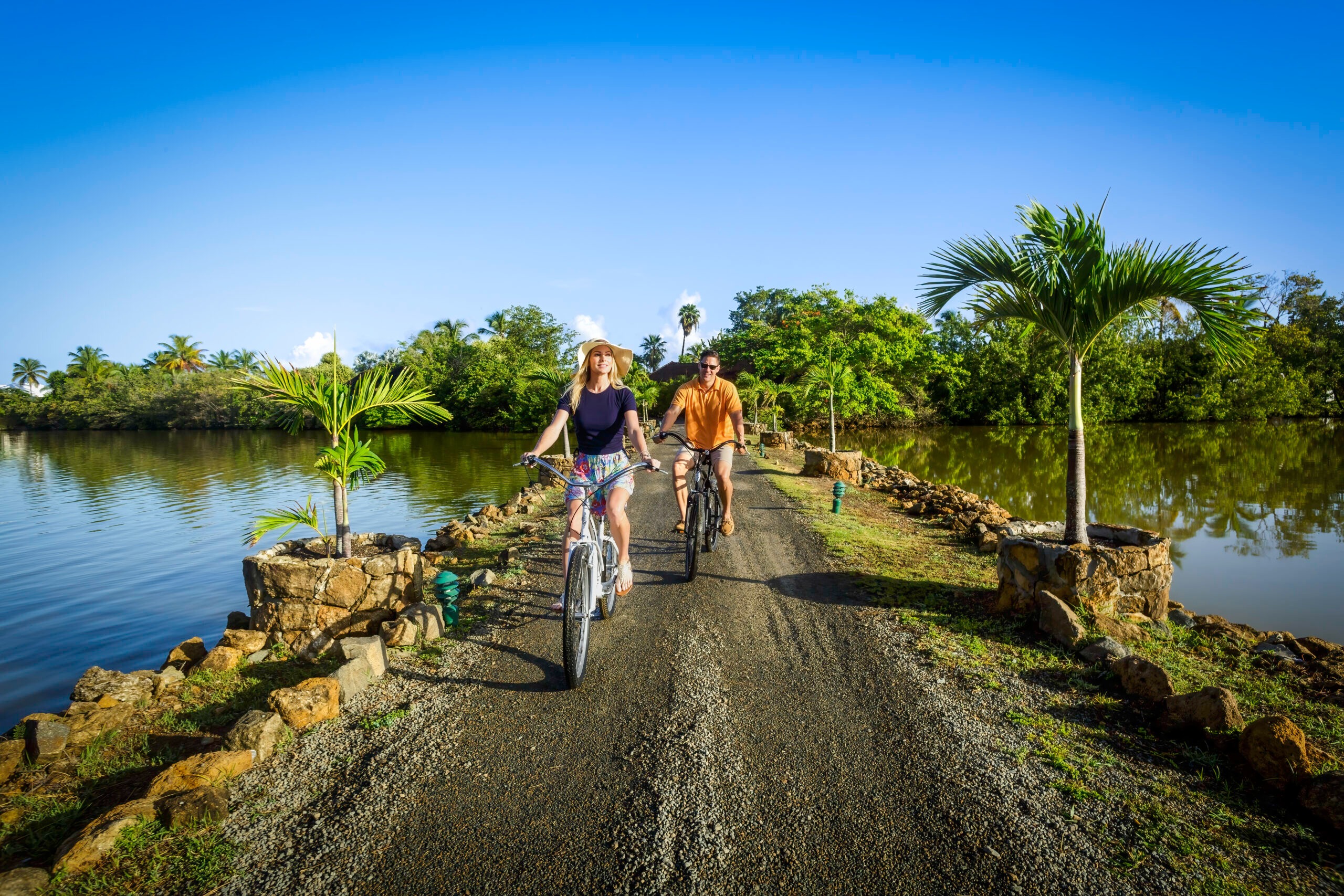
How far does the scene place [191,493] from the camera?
21938 mm

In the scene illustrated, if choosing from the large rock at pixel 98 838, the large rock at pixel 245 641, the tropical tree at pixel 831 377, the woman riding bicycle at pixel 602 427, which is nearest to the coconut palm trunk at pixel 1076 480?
the woman riding bicycle at pixel 602 427

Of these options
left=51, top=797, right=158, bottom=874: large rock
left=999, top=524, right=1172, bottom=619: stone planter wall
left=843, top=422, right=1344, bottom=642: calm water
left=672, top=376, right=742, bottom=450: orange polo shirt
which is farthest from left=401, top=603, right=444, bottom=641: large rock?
left=843, top=422, right=1344, bottom=642: calm water

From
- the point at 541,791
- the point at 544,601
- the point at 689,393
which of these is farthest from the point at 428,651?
the point at 689,393

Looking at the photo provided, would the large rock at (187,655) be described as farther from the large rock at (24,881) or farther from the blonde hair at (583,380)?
the blonde hair at (583,380)

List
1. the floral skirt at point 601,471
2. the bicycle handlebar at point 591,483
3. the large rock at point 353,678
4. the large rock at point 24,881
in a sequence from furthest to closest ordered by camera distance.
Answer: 1. the floral skirt at point 601,471
2. the bicycle handlebar at point 591,483
3. the large rock at point 353,678
4. the large rock at point 24,881

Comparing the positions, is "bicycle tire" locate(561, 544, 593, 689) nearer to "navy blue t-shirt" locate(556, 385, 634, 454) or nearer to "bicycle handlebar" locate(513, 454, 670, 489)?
"bicycle handlebar" locate(513, 454, 670, 489)

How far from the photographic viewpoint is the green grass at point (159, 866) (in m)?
2.69

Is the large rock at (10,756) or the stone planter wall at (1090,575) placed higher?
the stone planter wall at (1090,575)

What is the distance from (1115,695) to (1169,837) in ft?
4.94

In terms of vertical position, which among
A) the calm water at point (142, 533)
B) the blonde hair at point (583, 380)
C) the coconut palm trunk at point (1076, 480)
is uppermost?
the blonde hair at point (583, 380)

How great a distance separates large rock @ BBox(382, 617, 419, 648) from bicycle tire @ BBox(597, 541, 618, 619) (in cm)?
155

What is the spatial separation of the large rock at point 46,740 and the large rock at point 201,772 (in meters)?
1.51

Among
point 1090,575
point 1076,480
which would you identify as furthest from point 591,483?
point 1076,480

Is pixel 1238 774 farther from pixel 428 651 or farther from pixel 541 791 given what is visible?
pixel 428 651
